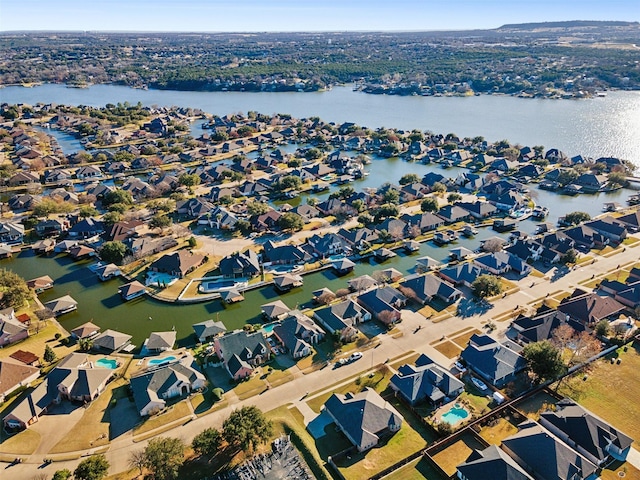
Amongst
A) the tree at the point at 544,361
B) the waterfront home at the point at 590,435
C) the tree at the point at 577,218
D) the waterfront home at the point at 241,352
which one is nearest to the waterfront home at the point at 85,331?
the waterfront home at the point at 241,352

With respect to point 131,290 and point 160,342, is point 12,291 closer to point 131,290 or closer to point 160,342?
point 131,290

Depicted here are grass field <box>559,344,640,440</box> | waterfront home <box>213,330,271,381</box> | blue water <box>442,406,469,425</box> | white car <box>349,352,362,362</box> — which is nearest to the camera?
blue water <box>442,406,469,425</box>

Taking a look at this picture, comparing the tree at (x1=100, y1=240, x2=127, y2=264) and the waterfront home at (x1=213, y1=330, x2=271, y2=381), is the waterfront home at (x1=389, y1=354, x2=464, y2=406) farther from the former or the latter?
the tree at (x1=100, y1=240, x2=127, y2=264)

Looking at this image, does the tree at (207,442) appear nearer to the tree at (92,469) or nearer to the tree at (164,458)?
the tree at (164,458)

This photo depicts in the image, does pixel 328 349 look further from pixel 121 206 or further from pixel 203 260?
pixel 121 206

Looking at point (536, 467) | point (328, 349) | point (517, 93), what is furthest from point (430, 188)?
point (517, 93)

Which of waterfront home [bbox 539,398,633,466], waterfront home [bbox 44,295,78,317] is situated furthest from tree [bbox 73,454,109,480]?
waterfront home [bbox 539,398,633,466]
